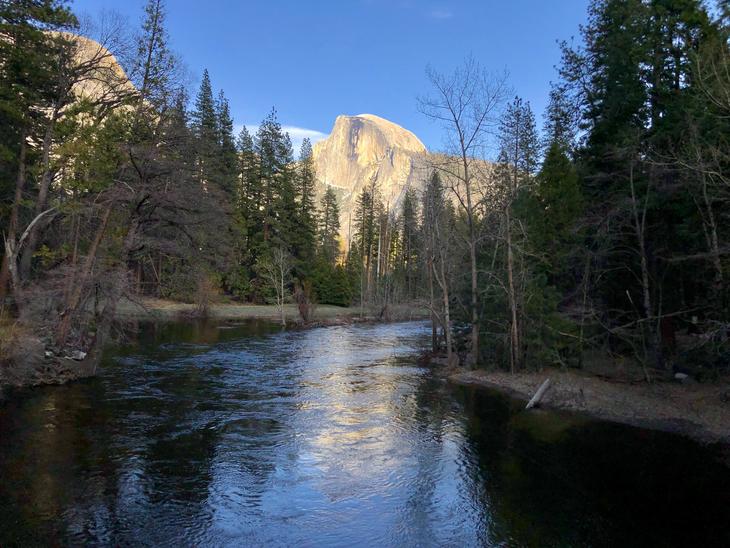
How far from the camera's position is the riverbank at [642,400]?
13.8 metres

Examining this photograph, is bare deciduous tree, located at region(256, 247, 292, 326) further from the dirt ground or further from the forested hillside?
the forested hillside

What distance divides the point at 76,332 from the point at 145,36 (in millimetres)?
12300

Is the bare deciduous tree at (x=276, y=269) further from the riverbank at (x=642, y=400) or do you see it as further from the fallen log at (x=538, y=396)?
the fallen log at (x=538, y=396)

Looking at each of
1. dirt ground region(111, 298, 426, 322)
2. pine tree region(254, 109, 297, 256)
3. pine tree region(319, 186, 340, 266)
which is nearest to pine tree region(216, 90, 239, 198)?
pine tree region(254, 109, 297, 256)

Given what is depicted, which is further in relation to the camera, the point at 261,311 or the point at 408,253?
the point at 408,253

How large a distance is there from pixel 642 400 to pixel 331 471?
422 inches

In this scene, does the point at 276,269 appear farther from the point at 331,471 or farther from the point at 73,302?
the point at 331,471

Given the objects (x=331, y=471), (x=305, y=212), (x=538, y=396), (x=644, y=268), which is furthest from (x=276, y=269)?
(x=331, y=471)

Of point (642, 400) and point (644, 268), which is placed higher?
point (644, 268)

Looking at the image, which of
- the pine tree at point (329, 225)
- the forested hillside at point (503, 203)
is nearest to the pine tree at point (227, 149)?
the pine tree at point (329, 225)

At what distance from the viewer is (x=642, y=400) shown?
15.9m

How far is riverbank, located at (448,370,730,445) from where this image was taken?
13.8 meters

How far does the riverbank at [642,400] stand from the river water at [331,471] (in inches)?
33.6

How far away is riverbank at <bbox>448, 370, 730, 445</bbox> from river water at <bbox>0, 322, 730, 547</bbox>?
85 cm
